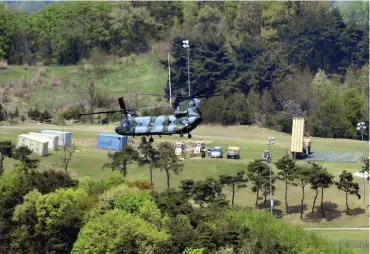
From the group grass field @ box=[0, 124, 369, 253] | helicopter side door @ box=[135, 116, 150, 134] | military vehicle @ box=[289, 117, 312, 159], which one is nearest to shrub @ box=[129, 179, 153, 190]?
grass field @ box=[0, 124, 369, 253]

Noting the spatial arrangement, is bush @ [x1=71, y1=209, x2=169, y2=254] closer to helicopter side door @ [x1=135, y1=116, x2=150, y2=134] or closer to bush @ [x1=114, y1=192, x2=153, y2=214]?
bush @ [x1=114, y1=192, x2=153, y2=214]

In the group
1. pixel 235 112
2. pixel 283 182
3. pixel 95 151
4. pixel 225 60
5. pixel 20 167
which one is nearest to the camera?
pixel 20 167

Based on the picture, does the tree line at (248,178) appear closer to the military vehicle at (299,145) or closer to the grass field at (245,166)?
the grass field at (245,166)

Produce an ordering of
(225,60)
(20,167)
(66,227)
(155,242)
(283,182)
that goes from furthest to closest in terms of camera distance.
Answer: (225,60) < (283,182) < (20,167) < (66,227) < (155,242)

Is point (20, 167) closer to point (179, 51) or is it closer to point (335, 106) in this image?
point (335, 106)

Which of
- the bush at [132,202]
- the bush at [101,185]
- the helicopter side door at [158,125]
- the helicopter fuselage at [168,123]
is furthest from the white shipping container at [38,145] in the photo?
the helicopter side door at [158,125]

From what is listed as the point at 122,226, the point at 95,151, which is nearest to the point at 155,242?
the point at 122,226

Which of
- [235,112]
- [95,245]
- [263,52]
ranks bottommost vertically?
[95,245]
